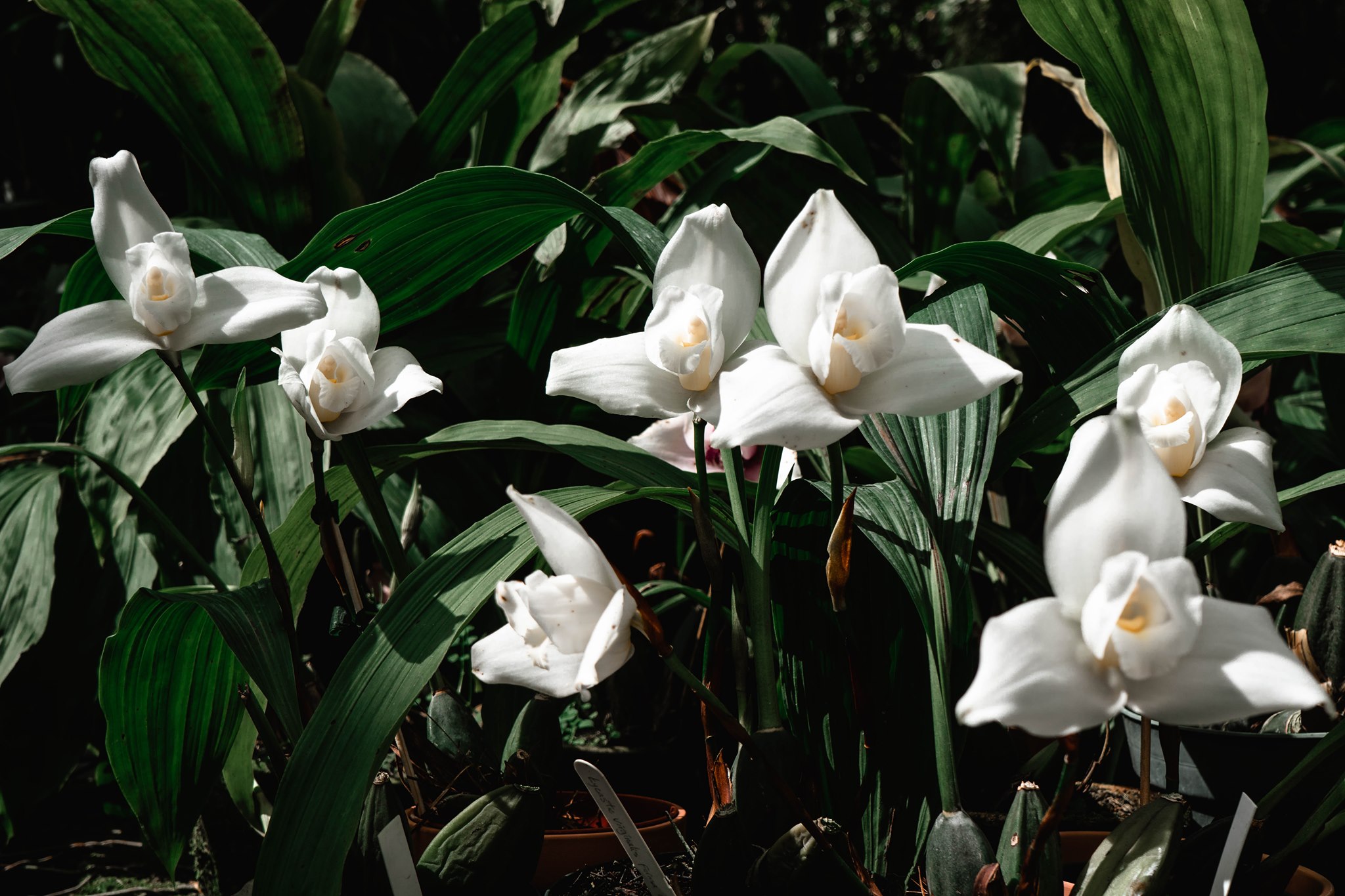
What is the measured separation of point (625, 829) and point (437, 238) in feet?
1.34

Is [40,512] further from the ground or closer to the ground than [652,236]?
closer to the ground

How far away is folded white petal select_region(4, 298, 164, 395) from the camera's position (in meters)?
0.45

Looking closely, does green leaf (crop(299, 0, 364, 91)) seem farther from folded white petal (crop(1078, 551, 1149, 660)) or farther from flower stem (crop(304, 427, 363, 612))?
folded white petal (crop(1078, 551, 1149, 660))

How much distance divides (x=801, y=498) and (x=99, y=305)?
40 centimetres

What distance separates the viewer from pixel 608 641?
34 centimetres

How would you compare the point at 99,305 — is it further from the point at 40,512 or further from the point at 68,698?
the point at 68,698

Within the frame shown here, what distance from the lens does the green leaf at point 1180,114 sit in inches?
24.7

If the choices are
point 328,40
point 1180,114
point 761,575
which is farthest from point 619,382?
point 328,40

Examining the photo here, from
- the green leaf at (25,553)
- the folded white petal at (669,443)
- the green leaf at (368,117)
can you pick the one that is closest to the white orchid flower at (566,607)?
the folded white petal at (669,443)

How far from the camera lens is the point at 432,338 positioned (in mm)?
999

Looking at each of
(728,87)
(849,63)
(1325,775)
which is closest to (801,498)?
(1325,775)

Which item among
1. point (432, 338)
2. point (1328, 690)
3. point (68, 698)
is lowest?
point (68, 698)

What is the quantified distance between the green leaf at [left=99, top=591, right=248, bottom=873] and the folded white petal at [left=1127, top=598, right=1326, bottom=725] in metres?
0.51

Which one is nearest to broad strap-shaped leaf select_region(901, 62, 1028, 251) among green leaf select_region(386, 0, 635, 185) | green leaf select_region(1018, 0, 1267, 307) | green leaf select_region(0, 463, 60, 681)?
green leaf select_region(386, 0, 635, 185)
